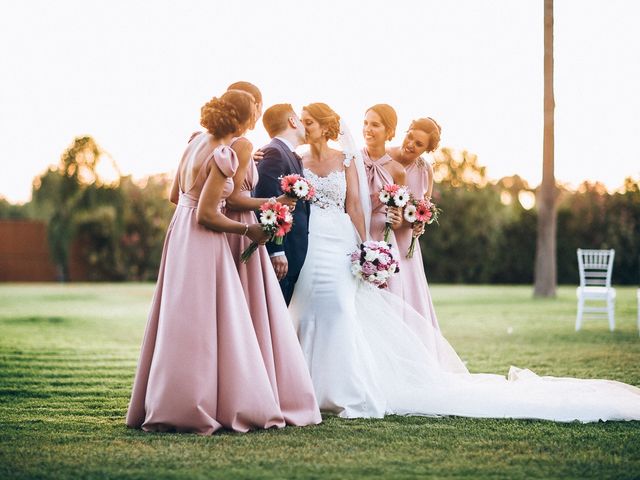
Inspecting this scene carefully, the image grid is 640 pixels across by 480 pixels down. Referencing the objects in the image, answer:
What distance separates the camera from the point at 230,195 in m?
5.73

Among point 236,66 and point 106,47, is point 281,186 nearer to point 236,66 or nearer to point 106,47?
point 236,66

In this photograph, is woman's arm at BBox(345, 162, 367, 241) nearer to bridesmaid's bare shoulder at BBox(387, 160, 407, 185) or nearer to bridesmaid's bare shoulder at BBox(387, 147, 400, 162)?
bridesmaid's bare shoulder at BBox(387, 160, 407, 185)

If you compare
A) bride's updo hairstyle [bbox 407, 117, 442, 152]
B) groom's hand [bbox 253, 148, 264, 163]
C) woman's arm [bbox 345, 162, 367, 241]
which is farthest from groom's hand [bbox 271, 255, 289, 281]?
bride's updo hairstyle [bbox 407, 117, 442, 152]

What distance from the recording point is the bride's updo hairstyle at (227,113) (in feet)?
18.4

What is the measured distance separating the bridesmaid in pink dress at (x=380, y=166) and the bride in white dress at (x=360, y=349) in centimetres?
48

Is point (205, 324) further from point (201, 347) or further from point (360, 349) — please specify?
point (360, 349)

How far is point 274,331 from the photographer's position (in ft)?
19.1

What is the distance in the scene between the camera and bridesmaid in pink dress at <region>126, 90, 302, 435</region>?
546cm

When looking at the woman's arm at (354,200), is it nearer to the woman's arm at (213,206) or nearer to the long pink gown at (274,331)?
the long pink gown at (274,331)

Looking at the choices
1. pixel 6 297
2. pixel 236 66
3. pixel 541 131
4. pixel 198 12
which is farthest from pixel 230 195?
pixel 6 297

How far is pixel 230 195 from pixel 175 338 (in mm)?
930

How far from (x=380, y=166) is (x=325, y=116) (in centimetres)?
104

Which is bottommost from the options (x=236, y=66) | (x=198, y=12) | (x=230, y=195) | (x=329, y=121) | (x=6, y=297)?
A: (x=6, y=297)

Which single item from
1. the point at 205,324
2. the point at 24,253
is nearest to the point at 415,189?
the point at 205,324
